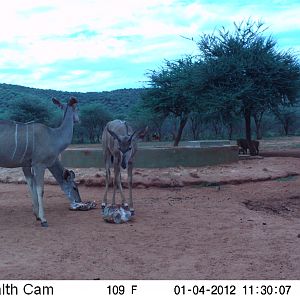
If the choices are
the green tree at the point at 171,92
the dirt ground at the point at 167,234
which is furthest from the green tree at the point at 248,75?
the dirt ground at the point at 167,234

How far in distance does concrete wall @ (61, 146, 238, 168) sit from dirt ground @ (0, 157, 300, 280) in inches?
52.1

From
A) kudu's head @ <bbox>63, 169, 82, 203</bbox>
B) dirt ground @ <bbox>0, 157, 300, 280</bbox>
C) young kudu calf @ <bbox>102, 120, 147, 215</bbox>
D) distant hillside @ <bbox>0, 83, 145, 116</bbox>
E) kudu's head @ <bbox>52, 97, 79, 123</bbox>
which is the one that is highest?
distant hillside @ <bbox>0, 83, 145, 116</bbox>

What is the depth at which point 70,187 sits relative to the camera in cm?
1177

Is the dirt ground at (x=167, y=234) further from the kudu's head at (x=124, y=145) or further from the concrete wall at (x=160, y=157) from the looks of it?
the concrete wall at (x=160, y=157)

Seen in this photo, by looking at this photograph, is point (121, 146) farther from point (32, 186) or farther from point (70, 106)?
point (32, 186)

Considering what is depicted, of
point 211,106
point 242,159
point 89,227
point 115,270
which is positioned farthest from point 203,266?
point 211,106

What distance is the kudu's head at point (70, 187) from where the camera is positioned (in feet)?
38.4

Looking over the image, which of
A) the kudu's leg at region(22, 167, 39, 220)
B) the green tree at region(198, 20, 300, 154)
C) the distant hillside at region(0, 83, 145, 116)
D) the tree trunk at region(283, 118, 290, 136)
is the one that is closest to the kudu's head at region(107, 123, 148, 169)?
the kudu's leg at region(22, 167, 39, 220)

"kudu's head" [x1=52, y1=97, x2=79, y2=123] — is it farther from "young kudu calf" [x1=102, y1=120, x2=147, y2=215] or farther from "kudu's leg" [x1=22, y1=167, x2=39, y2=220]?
"kudu's leg" [x1=22, y1=167, x2=39, y2=220]

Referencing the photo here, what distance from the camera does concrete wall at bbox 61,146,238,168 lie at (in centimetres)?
1695

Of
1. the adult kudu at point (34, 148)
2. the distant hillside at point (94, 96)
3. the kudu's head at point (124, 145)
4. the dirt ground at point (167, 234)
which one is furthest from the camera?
the distant hillside at point (94, 96)

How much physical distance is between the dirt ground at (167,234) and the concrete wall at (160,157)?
1.32 meters

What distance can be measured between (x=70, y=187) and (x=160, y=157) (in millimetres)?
5608

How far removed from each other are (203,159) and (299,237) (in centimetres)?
932
